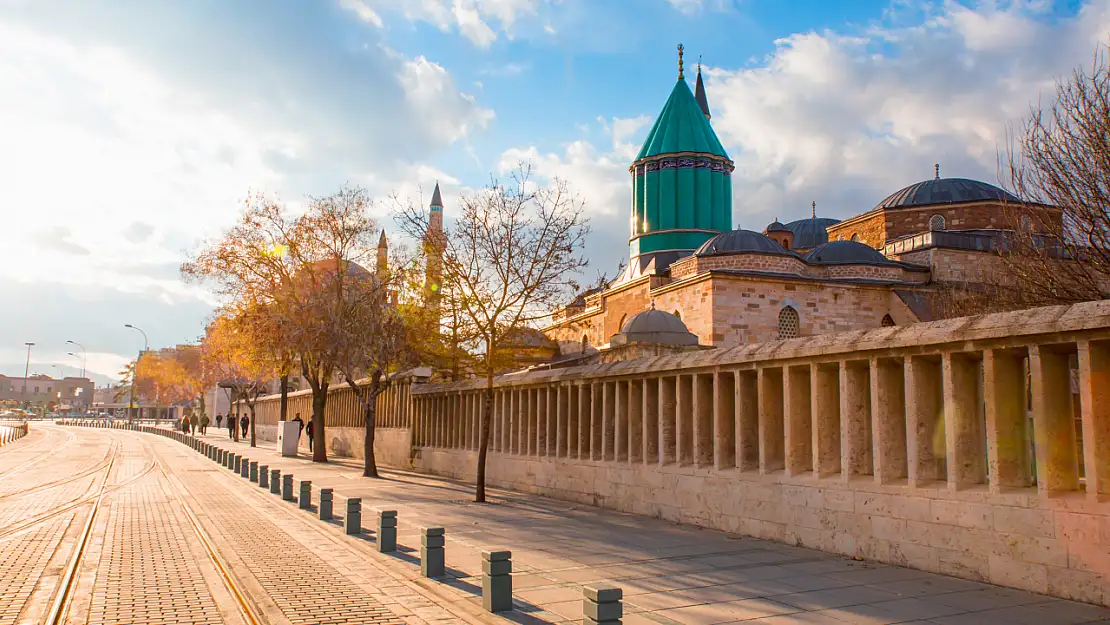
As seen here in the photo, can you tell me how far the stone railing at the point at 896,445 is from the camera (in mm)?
7129

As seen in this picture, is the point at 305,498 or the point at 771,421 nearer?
the point at 771,421

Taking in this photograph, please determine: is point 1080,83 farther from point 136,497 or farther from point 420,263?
point 136,497

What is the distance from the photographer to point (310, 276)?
82.1ft

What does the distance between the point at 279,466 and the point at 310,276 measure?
19.7 ft

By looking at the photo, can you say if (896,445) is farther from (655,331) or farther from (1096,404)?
(655,331)

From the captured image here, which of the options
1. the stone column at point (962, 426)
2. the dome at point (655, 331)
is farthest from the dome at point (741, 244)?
the stone column at point (962, 426)

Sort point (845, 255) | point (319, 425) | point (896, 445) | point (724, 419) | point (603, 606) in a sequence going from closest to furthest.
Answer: point (603, 606) < point (896, 445) < point (724, 419) < point (319, 425) < point (845, 255)

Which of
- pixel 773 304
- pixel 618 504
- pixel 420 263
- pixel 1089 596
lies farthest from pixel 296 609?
pixel 773 304

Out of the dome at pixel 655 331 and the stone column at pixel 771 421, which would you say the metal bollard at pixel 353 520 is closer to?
the stone column at pixel 771 421

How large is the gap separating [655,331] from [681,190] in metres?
17.5

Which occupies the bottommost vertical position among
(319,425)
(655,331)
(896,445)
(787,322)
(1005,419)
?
(319,425)

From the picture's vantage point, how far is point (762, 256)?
33562mm

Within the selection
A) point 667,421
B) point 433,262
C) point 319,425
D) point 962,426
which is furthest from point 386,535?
point 319,425

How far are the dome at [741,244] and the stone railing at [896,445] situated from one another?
67.6 ft
